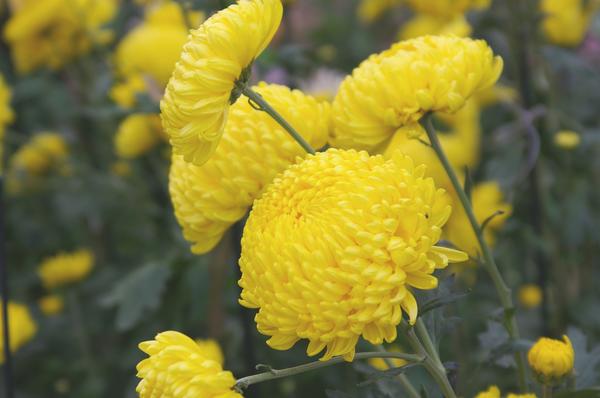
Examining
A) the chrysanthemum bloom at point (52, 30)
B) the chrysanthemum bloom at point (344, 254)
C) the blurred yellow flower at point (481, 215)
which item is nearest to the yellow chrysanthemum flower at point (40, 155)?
the chrysanthemum bloom at point (52, 30)

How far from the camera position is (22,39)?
2.51 meters

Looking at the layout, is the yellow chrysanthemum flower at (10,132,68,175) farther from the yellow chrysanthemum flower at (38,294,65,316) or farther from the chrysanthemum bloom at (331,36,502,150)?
the chrysanthemum bloom at (331,36,502,150)

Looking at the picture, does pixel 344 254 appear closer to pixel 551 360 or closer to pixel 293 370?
pixel 293 370

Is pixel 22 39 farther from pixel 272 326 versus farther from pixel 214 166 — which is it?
pixel 272 326

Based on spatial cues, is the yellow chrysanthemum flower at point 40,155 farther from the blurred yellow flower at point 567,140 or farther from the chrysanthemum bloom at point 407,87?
the chrysanthemum bloom at point 407,87

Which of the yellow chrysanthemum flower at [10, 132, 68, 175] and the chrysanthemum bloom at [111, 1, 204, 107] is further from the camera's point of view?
the yellow chrysanthemum flower at [10, 132, 68, 175]

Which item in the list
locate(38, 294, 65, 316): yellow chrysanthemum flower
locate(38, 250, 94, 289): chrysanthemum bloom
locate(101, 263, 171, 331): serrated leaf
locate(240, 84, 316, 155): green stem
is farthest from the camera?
locate(38, 294, 65, 316): yellow chrysanthemum flower

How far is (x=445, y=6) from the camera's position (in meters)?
2.51

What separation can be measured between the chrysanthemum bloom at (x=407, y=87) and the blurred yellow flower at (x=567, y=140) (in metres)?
1.09

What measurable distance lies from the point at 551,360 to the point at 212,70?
47 centimetres

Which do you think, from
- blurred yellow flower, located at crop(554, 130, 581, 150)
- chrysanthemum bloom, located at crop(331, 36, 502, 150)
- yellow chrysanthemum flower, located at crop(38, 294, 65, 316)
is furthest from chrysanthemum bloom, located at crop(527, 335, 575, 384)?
yellow chrysanthemum flower, located at crop(38, 294, 65, 316)

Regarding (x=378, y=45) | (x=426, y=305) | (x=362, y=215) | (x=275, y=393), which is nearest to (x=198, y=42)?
(x=362, y=215)

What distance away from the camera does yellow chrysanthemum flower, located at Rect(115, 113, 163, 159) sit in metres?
2.04

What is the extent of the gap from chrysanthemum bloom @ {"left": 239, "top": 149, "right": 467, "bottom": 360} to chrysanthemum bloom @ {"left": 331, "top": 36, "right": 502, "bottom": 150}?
0.48ft
